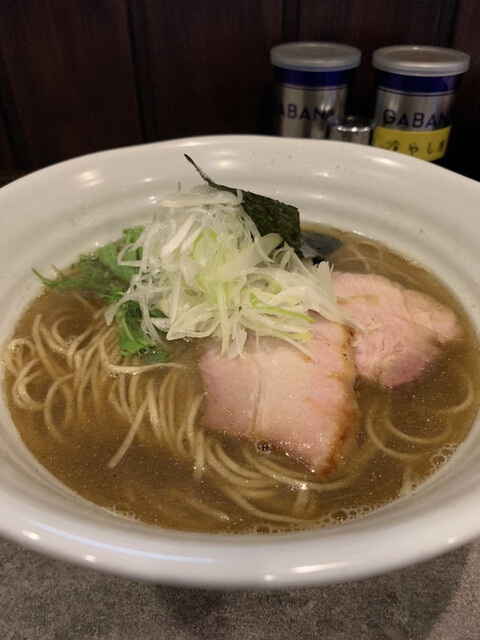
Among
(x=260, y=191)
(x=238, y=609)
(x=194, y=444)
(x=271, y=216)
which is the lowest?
(x=238, y=609)

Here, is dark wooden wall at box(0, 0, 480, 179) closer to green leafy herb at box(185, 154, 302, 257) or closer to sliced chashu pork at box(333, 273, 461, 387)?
green leafy herb at box(185, 154, 302, 257)

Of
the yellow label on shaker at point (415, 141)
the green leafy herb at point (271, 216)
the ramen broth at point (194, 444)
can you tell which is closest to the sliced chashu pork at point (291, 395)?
the ramen broth at point (194, 444)

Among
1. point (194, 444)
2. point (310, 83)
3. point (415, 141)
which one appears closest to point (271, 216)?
point (194, 444)

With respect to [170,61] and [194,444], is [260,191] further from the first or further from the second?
[194,444]

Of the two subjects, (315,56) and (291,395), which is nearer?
(291,395)

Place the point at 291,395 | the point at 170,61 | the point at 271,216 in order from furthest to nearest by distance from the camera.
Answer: the point at 170,61
the point at 271,216
the point at 291,395

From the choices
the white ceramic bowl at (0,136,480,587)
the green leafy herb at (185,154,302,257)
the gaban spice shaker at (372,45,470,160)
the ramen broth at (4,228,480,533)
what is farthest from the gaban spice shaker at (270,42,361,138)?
the ramen broth at (4,228,480,533)
